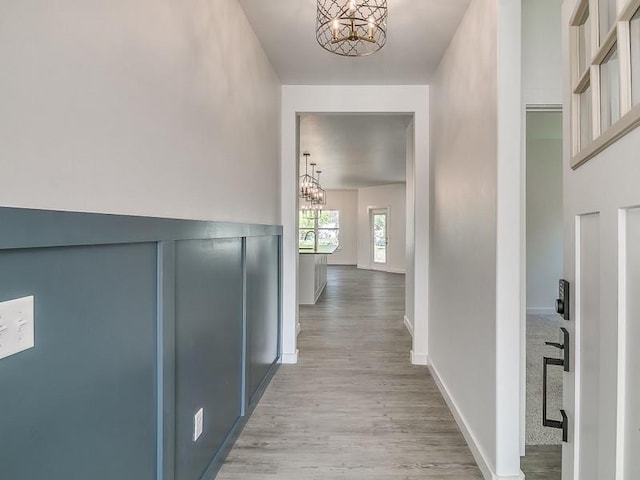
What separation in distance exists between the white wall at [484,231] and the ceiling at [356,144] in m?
1.33

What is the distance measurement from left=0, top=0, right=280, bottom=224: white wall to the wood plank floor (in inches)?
53.1

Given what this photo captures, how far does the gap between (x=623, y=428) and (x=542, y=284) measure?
17.7 ft

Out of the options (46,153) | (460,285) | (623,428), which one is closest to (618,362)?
(623,428)

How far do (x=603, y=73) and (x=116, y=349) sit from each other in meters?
1.43

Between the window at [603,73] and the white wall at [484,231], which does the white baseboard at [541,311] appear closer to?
the white wall at [484,231]

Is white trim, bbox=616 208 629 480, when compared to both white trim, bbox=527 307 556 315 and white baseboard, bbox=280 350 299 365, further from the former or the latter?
white trim, bbox=527 307 556 315

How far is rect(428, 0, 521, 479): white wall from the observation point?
1.77 m

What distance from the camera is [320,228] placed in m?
12.9

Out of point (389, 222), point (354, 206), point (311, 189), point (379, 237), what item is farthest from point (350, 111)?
point (354, 206)

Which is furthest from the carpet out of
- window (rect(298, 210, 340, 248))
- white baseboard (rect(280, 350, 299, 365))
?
window (rect(298, 210, 340, 248))

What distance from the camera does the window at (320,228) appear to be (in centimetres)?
1265

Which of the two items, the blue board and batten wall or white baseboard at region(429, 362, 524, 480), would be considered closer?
the blue board and batten wall

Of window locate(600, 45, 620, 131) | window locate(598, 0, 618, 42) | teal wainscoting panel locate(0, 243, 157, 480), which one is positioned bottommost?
teal wainscoting panel locate(0, 243, 157, 480)

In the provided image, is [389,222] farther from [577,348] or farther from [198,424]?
[577,348]
